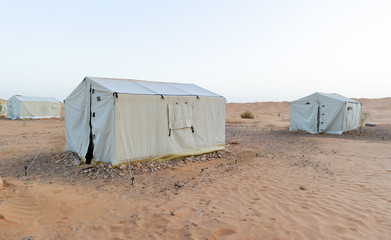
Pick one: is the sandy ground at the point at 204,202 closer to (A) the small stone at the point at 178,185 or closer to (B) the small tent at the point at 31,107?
(A) the small stone at the point at 178,185

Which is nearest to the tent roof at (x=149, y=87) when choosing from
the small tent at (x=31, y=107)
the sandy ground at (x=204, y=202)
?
the sandy ground at (x=204, y=202)

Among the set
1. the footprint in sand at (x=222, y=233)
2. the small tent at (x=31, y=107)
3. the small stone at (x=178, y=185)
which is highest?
the small tent at (x=31, y=107)

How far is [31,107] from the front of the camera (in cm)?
2555

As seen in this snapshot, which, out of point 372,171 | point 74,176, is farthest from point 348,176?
point 74,176

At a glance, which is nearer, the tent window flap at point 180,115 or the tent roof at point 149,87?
the tent roof at point 149,87

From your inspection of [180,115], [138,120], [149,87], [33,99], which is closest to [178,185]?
[138,120]

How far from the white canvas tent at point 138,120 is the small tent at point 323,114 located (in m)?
8.65

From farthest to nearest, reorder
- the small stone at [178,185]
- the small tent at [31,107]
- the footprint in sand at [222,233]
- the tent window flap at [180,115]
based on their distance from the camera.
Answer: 1. the small tent at [31,107]
2. the tent window flap at [180,115]
3. the small stone at [178,185]
4. the footprint in sand at [222,233]

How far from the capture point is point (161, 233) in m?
3.27

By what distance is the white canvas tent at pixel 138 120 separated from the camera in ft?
20.6

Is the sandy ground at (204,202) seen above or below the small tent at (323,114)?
below

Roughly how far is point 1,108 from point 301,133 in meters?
32.6

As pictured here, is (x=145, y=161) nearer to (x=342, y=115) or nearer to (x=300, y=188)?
(x=300, y=188)

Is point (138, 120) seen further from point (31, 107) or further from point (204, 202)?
point (31, 107)
